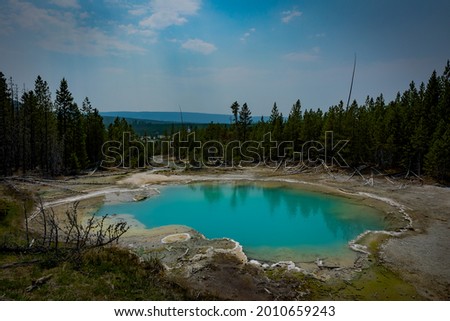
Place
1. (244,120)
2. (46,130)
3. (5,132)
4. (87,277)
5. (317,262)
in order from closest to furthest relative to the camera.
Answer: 1. (87,277)
2. (317,262)
3. (5,132)
4. (46,130)
5. (244,120)

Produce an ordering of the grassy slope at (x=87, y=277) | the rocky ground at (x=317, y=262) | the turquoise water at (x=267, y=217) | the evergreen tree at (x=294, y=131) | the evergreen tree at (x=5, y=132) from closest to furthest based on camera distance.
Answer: the grassy slope at (x=87, y=277), the rocky ground at (x=317, y=262), the turquoise water at (x=267, y=217), the evergreen tree at (x=5, y=132), the evergreen tree at (x=294, y=131)

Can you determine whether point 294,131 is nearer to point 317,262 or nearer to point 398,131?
point 398,131

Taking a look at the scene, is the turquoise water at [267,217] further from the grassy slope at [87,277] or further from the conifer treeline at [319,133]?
the conifer treeline at [319,133]

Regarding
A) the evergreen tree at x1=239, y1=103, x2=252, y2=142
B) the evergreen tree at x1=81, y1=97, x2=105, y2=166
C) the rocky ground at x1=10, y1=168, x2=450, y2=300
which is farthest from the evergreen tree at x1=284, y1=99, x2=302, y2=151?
the evergreen tree at x1=81, y1=97, x2=105, y2=166

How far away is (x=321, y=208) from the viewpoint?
979 inches

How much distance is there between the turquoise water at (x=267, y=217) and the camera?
1681cm

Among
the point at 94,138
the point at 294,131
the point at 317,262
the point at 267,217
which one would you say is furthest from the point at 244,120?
the point at 317,262

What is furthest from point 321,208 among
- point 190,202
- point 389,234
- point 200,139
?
point 200,139

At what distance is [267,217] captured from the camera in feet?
76.2

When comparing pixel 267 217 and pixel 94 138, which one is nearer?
pixel 267 217

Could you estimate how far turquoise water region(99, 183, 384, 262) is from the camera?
55.2 ft

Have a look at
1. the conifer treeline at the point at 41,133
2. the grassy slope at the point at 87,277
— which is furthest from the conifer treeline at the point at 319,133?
the grassy slope at the point at 87,277

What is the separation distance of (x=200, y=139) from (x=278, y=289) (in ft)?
147
